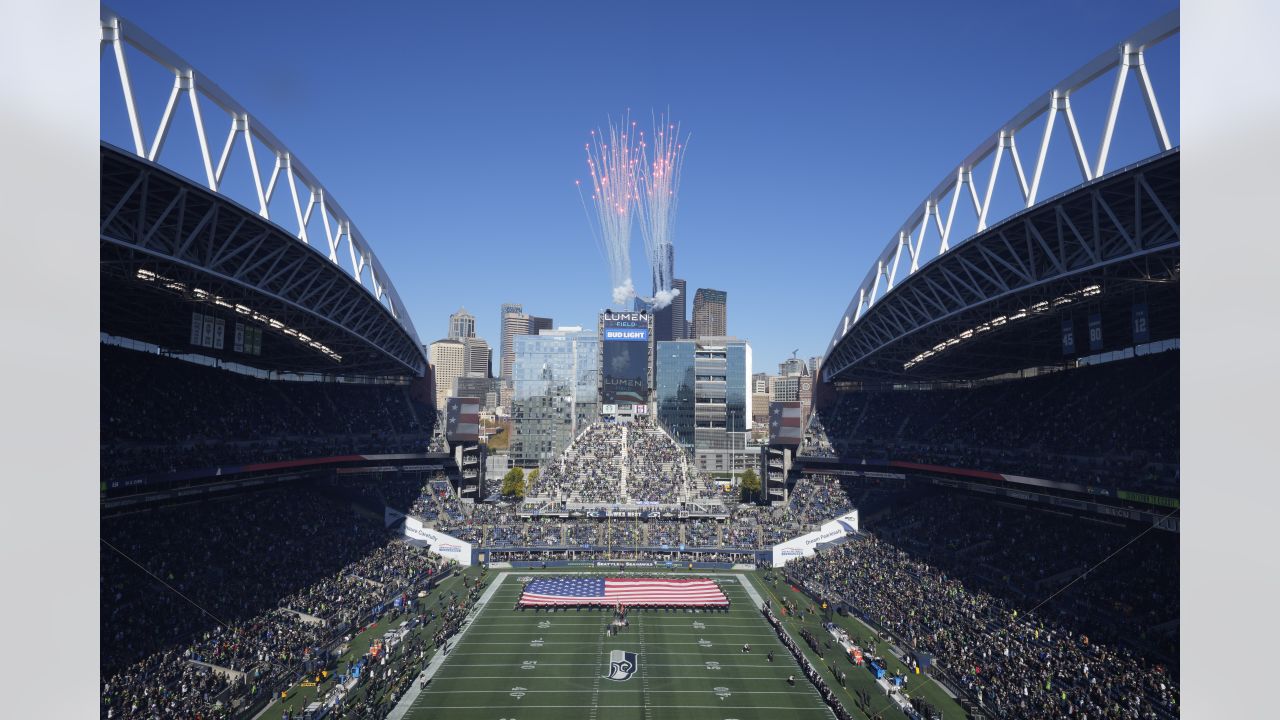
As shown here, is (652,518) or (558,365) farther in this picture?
(558,365)

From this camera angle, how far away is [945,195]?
3856 centimetres

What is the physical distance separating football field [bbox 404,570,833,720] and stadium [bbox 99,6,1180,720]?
0.20 meters

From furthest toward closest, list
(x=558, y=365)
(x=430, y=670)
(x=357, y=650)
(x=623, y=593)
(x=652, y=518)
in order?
(x=558, y=365) → (x=652, y=518) → (x=623, y=593) → (x=357, y=650) → (x=430, y=670)

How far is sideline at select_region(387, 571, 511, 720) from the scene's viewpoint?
976 inches

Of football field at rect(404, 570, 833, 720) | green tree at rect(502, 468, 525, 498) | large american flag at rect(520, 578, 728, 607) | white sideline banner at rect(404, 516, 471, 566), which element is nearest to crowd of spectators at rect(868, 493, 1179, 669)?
football field at rect(404, 570, 833, 720)

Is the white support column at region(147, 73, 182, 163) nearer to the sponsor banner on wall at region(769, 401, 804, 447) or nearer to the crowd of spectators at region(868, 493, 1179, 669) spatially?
the crowd of spectators at region(868, 493, 1179, 669)

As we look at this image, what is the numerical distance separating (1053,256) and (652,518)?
38775mm

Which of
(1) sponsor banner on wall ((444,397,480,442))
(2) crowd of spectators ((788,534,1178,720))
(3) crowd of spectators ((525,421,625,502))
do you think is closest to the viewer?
(2) crowd of spectators ((788,534,1178,720))

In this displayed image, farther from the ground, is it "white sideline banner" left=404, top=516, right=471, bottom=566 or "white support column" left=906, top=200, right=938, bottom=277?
"white support column" left=906, top=200, right=938, bottom=277

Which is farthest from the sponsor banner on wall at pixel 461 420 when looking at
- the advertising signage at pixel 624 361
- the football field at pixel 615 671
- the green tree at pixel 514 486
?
the football field at pixel 615 671

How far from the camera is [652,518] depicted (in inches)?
2196

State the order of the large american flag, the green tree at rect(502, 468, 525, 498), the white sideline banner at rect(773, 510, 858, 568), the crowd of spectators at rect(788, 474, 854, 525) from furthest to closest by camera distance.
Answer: the green tree at rect(502, 468, 525, 498) → the crowd of spectators at rect(788, 474, 854, 525) → the white sideline banner at rect(773, 510, 858, 568) → the large american flag

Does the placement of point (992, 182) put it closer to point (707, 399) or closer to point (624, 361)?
point (624, 361)

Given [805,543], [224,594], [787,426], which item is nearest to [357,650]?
[224,594]
